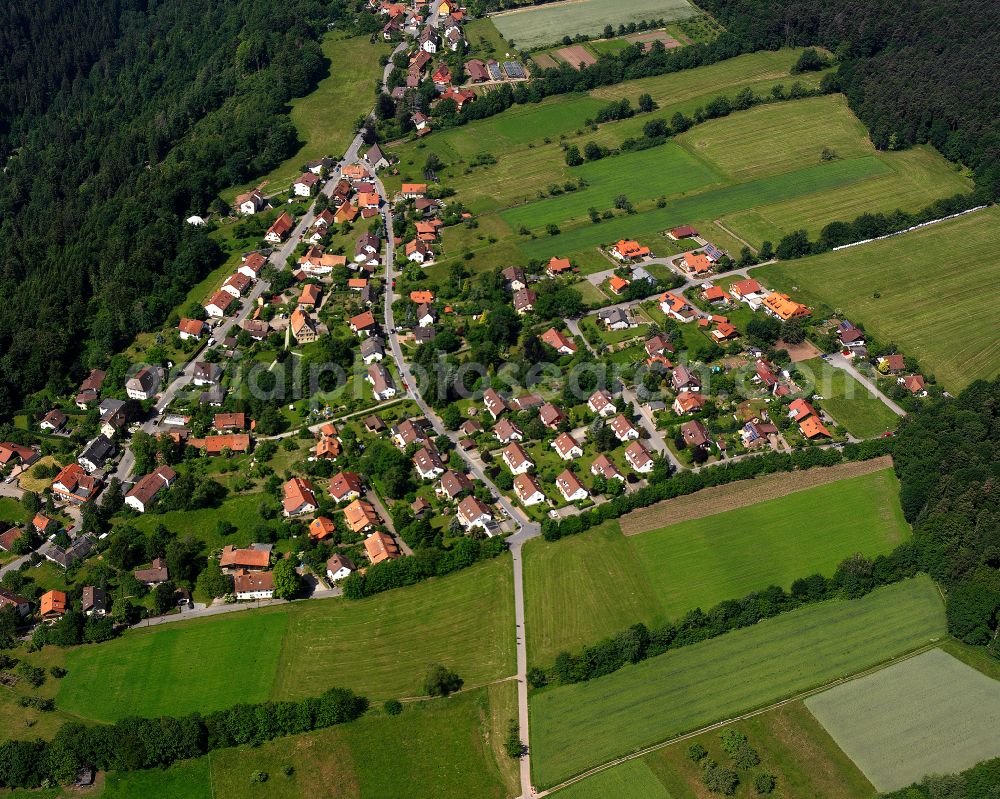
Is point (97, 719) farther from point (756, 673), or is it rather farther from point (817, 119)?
point (817, 119)

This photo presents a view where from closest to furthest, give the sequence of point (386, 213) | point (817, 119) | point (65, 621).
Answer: point (65, 621)
point (386, 213)
point (817, 119)

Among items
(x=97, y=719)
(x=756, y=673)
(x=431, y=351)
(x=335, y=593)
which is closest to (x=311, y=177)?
(x=431, y=351)

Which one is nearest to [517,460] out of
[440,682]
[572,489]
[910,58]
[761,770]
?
[572,489]

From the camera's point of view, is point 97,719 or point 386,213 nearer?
point 97,719

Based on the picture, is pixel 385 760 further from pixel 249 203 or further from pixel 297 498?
pixel 249 203

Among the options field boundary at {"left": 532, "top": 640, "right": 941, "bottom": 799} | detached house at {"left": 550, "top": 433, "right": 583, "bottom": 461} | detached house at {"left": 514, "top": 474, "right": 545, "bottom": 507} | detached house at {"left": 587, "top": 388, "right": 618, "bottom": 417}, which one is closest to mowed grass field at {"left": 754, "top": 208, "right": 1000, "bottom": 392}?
detached house at {"left": 587, "top": 388, "right": 618, "bottom": 417}

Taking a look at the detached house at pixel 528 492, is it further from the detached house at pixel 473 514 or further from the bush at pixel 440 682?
the bush at pixel 440 682
